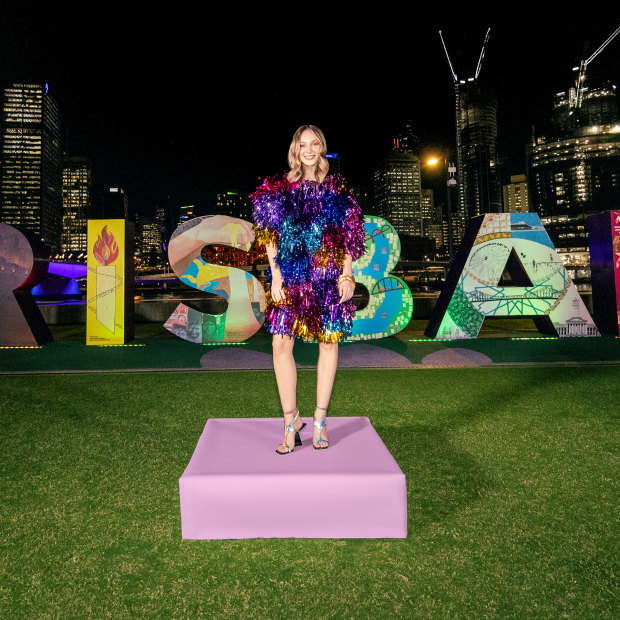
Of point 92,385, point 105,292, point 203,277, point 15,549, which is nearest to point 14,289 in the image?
point 105,292

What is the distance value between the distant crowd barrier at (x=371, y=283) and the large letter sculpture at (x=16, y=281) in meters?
0.02

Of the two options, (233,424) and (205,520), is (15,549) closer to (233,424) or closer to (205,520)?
(205,520)

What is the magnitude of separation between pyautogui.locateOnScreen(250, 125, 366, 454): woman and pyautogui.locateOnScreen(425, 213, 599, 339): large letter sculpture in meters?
6.17

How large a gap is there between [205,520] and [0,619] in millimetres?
744

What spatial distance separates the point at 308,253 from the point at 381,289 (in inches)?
214

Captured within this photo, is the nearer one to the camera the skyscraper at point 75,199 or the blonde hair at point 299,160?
the blonde hair at point 299,160

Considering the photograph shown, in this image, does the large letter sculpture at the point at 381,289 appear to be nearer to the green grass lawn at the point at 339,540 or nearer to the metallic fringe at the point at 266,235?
the green grass lawn at the point at 339,540

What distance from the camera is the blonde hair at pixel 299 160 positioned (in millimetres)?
2535

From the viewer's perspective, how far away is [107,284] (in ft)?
27.2

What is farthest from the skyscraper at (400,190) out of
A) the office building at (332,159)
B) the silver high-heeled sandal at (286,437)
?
the silver high-heeled sandal at (286,437)

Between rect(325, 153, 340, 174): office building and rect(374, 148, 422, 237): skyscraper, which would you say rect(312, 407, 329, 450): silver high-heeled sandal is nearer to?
rect(325, 153, 340, 174): office building

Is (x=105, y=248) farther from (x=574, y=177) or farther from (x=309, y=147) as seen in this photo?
(x=574, y=177)

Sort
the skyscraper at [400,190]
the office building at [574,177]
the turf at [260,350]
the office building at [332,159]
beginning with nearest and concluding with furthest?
the office building at [332,159] < the turf at [260,350] < the skyscraper at [400,190] < the office building at [574,177]

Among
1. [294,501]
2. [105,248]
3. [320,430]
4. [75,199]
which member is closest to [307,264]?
[320,430]
